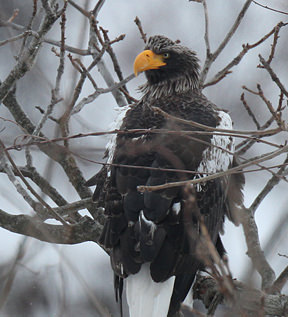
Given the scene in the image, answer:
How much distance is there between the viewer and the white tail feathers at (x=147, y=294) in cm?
371

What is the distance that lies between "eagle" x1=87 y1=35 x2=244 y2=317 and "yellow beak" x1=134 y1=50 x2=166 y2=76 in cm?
44

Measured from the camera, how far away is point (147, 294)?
376 cm

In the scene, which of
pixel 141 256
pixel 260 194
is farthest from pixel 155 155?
pixel 260 194

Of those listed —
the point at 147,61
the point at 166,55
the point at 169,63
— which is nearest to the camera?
the point at 147,61

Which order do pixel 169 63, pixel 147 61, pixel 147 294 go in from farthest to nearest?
pixel 169 63, pixel 147 61, pixel 147 294

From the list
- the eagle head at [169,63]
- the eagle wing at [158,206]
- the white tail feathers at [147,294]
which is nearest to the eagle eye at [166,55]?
the eagle head at [169,63]

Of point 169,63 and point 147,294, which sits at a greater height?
point 169,63

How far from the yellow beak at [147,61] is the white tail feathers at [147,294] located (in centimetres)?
171

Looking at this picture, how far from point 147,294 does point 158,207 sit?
527 mm

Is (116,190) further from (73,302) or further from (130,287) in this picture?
(73,302)

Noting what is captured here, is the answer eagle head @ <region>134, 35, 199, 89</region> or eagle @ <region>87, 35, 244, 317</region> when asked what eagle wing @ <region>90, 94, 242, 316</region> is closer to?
eagle @ <region>87, 35, 244, 317</region>

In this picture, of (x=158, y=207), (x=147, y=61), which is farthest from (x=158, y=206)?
(x=147, y=61)

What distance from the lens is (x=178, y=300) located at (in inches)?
154

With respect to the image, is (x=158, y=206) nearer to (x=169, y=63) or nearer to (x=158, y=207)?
(x=158, y=207)
